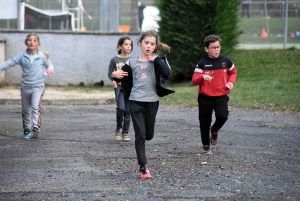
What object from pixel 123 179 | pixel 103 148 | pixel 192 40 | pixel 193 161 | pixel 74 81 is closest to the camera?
pixel 123 179

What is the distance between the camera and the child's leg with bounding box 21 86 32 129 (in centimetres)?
1131

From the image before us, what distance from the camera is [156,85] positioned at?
805 cm

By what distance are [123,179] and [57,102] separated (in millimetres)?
10074

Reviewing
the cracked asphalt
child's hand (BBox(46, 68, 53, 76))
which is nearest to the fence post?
the cracked asphalt

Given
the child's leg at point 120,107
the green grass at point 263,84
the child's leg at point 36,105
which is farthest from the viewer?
the green grass at point 263,84

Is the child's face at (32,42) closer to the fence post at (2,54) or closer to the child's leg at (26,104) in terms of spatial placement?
the child's leg at (26,104)

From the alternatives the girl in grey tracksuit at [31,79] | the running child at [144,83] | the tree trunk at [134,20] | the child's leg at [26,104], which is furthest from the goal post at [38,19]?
the running child at [144,83]

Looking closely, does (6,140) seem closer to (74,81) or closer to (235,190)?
(235,190)

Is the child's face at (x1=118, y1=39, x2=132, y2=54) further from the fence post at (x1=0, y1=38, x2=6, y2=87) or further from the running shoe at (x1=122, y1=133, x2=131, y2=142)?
the fence post at (x1=0, y1=38, x2=6, y2=87)

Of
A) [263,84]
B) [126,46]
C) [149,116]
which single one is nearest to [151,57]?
[149,116]

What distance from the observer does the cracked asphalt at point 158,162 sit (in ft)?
22.5

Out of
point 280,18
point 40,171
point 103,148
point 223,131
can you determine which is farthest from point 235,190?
point 280,18

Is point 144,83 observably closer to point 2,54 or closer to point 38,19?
point 2,54

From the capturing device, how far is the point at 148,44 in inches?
312
